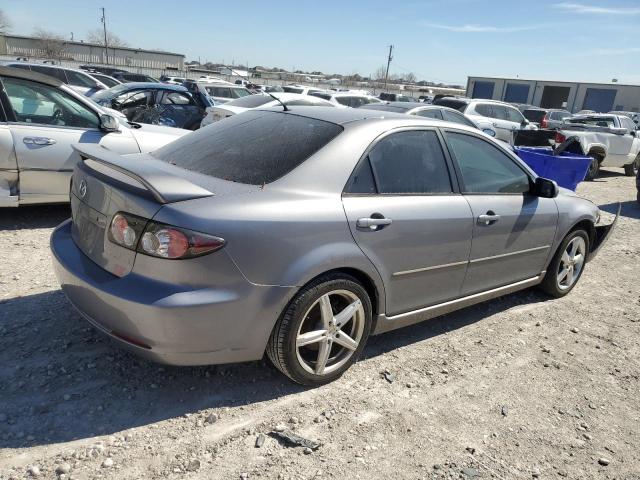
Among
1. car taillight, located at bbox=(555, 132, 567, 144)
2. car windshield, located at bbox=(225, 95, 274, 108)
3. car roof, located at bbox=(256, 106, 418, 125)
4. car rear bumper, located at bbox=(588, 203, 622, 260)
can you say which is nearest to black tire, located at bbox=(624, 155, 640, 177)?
car taillight, located at bbox=(555, 132, 567, 144)

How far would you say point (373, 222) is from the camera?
9.50 ft

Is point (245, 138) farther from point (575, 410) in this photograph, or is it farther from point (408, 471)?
point (575, 410)

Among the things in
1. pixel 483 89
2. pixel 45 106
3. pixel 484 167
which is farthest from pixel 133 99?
pixel 483 89

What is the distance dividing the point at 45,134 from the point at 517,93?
5904 cm

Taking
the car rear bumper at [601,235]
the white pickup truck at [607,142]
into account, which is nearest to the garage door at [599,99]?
the white pickup truck at [607,142]

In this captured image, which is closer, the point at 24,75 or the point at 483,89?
the point at 24,75

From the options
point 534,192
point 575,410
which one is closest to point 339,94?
point 534,192

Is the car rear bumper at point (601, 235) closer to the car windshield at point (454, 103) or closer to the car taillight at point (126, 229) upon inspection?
the car taillight at point (126, 229)

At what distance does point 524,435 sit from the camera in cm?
282

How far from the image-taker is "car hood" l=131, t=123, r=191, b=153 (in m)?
5.80

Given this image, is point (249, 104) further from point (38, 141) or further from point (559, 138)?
point (559, 138)

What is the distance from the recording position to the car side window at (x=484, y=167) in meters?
3.60

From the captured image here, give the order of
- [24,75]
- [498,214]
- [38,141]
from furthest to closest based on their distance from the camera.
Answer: [24,75]
[38,141]
[498,214]

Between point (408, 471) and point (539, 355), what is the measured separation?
5.85 feet
